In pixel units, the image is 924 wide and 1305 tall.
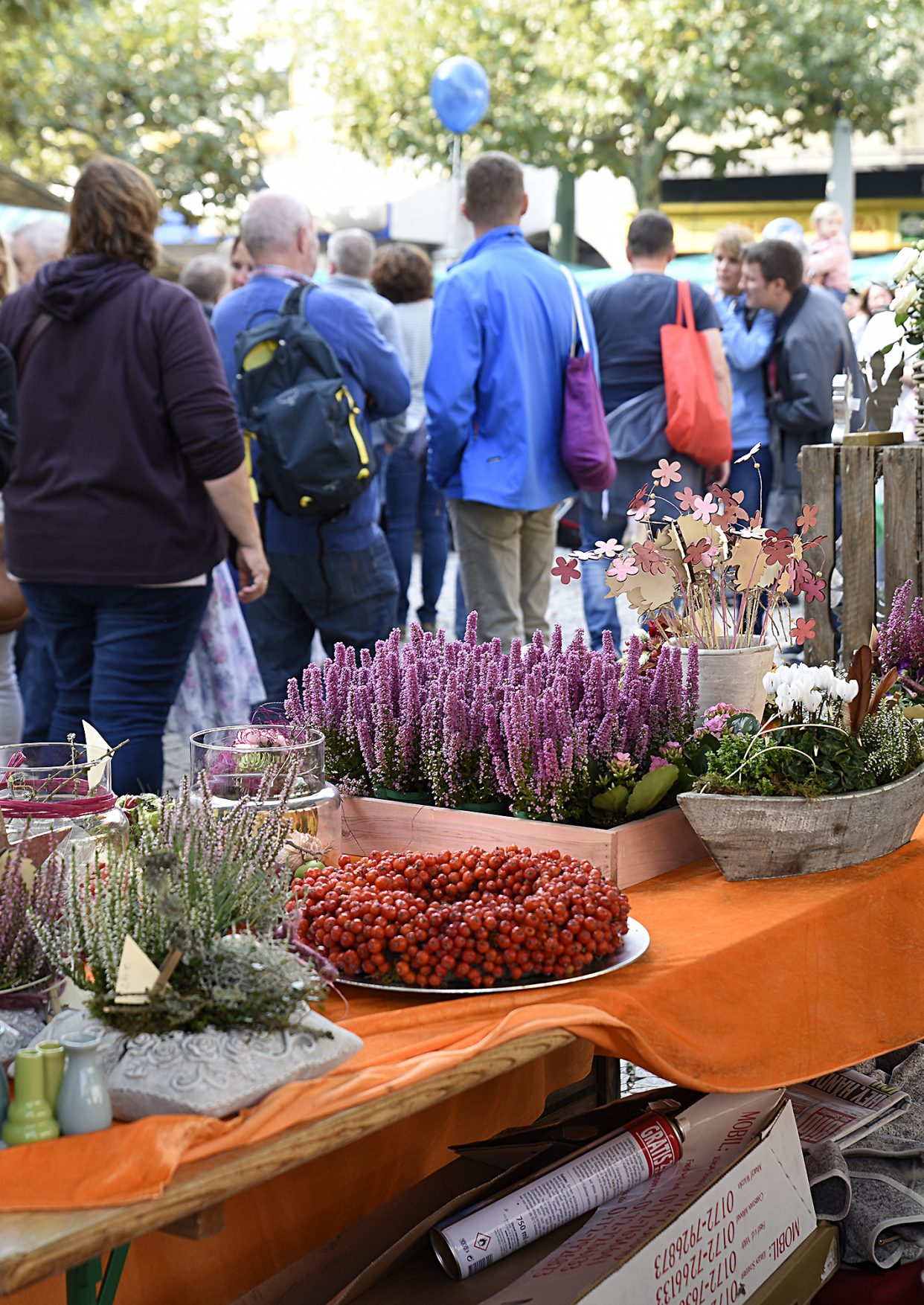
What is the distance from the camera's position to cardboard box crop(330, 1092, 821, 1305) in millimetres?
1668

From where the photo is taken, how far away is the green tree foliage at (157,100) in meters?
18.6

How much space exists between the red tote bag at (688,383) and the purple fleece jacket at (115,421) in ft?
8.69

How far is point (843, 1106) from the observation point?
2289 mm

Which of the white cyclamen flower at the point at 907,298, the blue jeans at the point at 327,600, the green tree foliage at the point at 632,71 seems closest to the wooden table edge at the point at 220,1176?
the white cyclamen flower at the point at 907,298

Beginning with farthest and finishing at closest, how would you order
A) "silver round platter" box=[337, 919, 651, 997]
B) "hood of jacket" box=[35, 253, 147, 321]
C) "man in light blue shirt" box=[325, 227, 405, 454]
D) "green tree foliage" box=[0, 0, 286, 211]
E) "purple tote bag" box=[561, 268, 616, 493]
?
"green tree foliage" box=[0, 0, 286, 211]
"man in light blue shirt" box=[325, 227, 405, 454]
"purple tote bag" box=[561, 268, 616, 493]
"hood of jacket" box=[35, 253, 147, 321]
"silver round platter" box=[337, 919, 651, 997]

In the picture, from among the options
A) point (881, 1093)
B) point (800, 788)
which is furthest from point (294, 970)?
point (881, 1093)

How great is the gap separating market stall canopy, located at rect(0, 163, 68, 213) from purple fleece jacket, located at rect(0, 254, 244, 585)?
696cm

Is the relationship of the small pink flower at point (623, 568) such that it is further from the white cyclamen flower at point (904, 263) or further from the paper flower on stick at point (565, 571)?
the white cyclamen flower at point (904, 263)

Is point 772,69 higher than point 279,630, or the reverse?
point 772,69

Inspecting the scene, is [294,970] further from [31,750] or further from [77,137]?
[77,137]

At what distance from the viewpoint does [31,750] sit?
1.89m

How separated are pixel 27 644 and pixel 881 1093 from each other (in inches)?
159

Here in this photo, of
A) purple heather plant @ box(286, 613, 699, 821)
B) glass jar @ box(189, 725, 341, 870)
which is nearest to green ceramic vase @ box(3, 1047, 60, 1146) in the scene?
glass jar @ box(189, 725, 341, 870)

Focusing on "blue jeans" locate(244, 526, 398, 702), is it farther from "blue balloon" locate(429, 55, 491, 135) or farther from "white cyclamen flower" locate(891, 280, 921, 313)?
"blue balloon" locate(429, 55, 491, 135)
